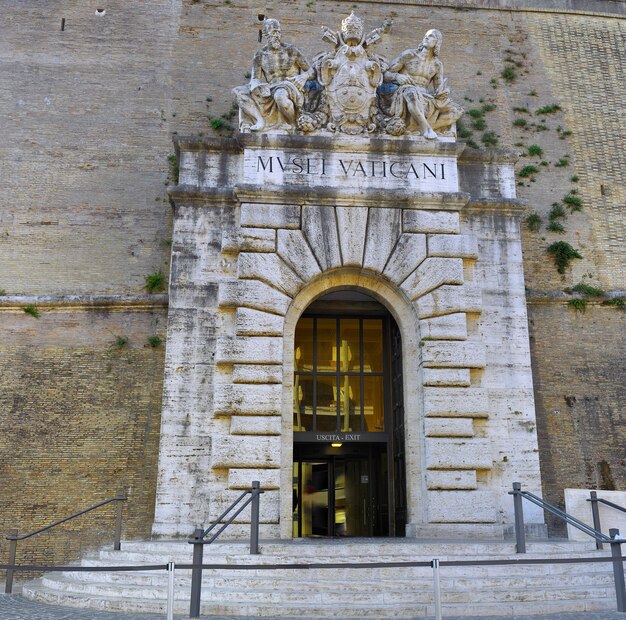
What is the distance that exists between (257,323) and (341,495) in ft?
15.0

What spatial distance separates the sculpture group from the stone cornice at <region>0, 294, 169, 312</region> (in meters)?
3.23

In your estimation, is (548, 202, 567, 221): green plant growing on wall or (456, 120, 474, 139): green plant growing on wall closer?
(548, 202, 567, 221): green plant growing on wall

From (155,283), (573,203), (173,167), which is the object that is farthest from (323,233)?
(573,203)

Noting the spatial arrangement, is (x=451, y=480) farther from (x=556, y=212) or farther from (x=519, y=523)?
(x=556, y=212)

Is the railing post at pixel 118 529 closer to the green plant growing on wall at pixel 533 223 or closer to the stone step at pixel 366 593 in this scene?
the stone step at pixel 366 593

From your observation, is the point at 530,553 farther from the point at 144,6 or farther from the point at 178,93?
the point at 144,6

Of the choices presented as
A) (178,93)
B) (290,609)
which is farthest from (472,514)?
(178,93)

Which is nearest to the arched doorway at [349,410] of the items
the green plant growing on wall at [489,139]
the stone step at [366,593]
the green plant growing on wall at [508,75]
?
the green plant growing on wall at [489,139]

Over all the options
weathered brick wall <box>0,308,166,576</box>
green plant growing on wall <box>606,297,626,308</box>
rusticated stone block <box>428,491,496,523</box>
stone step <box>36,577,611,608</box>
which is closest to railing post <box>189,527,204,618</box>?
stone step <box>36,577,611,608</box>

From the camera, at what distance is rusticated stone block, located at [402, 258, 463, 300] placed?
37.6ft

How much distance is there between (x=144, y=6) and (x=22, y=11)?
93.6 inches

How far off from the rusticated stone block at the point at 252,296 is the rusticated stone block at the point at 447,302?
2081 millimetres

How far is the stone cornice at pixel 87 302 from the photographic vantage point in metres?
12.4

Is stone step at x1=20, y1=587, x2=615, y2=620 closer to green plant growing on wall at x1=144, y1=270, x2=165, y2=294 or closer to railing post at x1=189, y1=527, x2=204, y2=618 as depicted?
railing post at x1=189, y1=527, x2=204, y2=618
